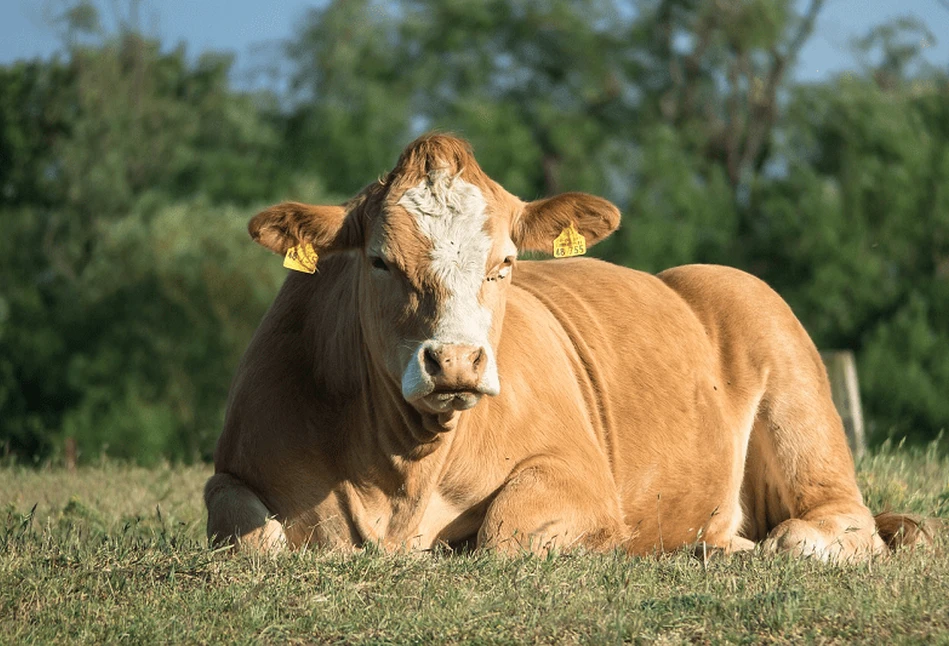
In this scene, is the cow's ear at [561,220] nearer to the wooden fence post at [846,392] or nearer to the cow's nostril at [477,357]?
the cow's nostril at [477,357]

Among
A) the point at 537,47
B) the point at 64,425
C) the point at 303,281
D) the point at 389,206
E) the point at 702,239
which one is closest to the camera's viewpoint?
the point at 389,206

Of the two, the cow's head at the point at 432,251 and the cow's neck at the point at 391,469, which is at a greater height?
the cow's head at the point at 432,251

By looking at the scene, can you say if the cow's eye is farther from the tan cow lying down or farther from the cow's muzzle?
the cow's muzzle

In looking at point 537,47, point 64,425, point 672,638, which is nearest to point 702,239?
point 537,47

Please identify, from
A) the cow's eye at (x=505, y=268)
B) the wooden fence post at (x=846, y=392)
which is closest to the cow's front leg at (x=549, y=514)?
the cow's eye at (x=505, y=268)

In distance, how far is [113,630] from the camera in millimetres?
4230

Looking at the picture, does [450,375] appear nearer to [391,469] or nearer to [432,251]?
[432,251]

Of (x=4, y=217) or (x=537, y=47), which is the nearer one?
(x=4, y=217)

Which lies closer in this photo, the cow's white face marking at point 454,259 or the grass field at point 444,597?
the grass field at point 444,597

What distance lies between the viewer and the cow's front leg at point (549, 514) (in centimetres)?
575

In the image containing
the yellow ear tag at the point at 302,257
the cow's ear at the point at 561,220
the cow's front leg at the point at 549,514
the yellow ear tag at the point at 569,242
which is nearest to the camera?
the cow's front leg at the point at 549,514

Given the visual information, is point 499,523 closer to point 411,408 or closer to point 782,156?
point 411,408

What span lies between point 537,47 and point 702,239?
12.9m

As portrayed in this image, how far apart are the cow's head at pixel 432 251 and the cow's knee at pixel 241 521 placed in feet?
2.63
